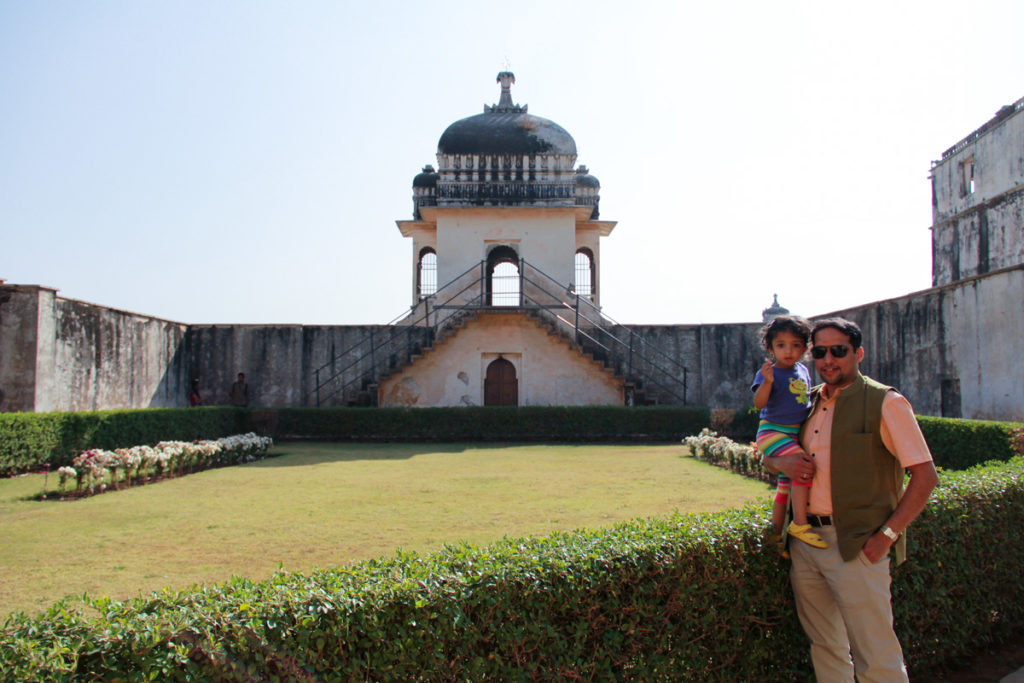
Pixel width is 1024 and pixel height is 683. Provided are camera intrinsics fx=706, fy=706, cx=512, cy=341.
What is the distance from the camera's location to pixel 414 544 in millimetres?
6809

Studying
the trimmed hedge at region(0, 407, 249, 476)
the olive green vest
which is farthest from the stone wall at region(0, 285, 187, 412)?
the olive green vest

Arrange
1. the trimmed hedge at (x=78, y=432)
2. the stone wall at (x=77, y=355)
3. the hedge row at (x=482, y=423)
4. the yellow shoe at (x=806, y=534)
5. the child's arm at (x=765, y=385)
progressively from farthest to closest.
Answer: the hedge row at (x=482, y=423) → the stone wall at (x=77, y=355) → the trimmed hedge at (x=78, y=432) → the child's arm at (x=765, y=385) → the yellow shoe at (x=806, y=534)

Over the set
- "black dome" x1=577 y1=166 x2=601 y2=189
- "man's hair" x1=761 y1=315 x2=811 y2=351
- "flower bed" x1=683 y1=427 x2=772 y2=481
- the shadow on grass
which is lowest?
the shadow on grass

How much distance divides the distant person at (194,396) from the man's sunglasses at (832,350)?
20748 mm

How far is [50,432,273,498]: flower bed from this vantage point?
10.5m

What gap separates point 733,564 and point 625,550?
2.07ft

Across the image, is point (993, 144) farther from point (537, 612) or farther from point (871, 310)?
point (537, 612)

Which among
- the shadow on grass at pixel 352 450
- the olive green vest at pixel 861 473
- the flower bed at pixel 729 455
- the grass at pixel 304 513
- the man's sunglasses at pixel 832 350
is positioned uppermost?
the man's sunglasses at pixel 832 350

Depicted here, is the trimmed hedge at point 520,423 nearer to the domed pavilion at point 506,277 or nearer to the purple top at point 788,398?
the domed pavilion at point 506,277

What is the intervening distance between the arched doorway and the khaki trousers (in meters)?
19.1

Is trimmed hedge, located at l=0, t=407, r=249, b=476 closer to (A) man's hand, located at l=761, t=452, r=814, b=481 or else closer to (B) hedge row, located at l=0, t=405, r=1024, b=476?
(B) hedge row, located at l=0, t=405, r=1024, b=476

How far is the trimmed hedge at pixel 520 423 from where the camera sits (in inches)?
751

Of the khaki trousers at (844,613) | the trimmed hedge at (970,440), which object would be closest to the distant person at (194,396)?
the trimmed hedge at (970,440)

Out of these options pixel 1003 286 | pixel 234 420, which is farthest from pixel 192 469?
pixel 1003 286
